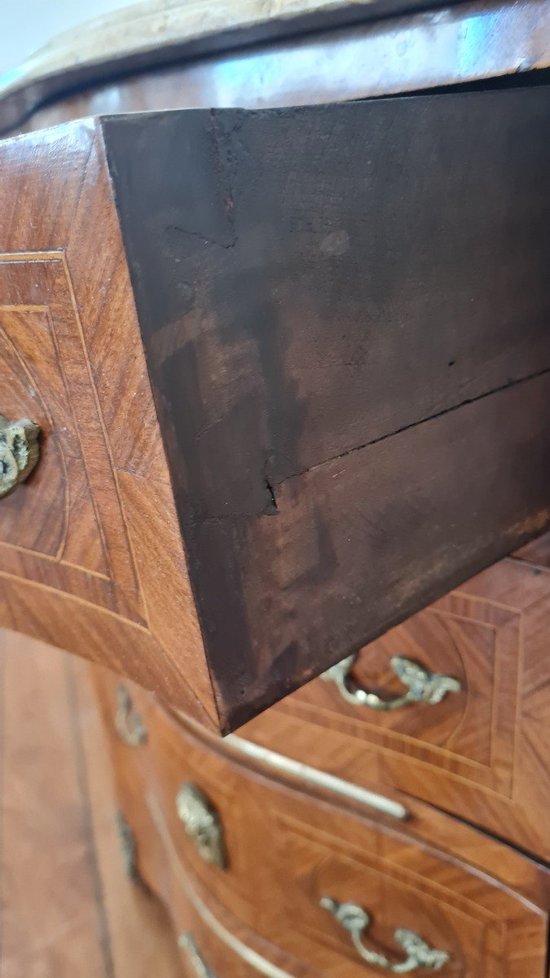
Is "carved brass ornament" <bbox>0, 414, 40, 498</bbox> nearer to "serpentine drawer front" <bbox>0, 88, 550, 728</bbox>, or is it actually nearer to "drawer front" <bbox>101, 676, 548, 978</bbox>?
"serpentine drawer front" <bbox>0, 88, 550, 728</bbox>

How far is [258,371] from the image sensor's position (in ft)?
0.94

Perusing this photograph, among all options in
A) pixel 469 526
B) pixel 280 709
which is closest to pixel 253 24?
pixel 469 526

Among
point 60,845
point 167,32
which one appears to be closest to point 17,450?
point 167,32

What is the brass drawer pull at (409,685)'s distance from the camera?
0.51m

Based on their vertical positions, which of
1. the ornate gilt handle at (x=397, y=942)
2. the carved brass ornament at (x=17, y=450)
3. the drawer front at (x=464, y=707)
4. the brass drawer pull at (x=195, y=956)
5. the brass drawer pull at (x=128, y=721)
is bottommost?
the brass drawer pull at (x=195, y=956)

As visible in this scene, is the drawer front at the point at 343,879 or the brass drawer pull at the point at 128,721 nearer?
the drawer front at the point at 343,879

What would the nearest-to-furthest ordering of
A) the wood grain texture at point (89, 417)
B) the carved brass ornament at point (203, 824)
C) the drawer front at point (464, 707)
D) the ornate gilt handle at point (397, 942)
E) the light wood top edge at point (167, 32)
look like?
the wood grain texture at point (89, 417) → the light wood top edge at point (167, 32) → the drawer front at point (464, 707) → the ornate gilt handle at point (397, 942) → the carved brass ornament at point (203, 824)

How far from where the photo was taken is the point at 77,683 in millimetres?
1349

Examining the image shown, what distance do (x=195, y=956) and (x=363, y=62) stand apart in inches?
32.7

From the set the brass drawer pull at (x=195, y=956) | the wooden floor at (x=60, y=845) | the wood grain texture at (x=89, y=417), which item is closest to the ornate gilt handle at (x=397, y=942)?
the brass drawer pull at (x=195, y=956)

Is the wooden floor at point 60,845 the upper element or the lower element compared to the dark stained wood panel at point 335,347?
lower

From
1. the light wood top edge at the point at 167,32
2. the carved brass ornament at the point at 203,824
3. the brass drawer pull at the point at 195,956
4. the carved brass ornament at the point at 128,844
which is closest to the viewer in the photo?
the light wood top edge at the point at 167,32

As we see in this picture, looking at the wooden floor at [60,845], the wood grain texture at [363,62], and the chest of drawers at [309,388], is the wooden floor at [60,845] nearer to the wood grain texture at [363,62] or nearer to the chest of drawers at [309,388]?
the chest of drawers at [309,388]

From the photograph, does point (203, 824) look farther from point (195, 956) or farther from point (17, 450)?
point (17, 450)
